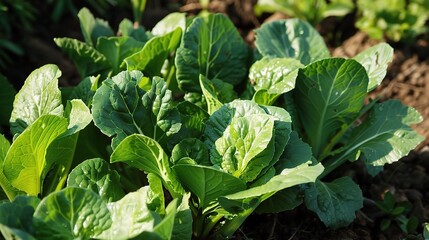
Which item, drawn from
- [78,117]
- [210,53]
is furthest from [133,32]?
[78,117]

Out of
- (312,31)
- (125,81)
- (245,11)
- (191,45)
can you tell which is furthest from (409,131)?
(245,11)

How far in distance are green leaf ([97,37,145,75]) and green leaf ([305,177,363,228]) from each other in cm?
111

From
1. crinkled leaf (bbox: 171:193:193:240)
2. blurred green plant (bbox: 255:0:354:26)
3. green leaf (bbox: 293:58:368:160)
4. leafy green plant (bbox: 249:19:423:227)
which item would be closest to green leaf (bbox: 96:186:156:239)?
crinkled leaf (bbox: 171:193:193:240)

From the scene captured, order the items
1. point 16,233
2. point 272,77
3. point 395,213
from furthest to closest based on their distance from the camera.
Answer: point 395,213 < point 272,77 < point 16,233

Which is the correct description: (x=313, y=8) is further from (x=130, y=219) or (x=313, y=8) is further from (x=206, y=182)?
(x=130, y=219)

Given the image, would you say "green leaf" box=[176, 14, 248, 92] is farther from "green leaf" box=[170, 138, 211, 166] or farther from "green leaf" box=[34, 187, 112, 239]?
"green leaf" box=[34, 187, 112, 239]

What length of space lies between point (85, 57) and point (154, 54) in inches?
14.4

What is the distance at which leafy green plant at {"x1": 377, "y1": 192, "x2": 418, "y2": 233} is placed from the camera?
3.04 metres

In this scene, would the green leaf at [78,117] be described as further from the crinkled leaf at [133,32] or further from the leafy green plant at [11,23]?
the leafy green plant at [11,23]

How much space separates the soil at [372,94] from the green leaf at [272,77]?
1.92 feet

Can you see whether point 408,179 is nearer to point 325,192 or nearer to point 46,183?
point 325,192

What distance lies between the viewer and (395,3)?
14.0 feet

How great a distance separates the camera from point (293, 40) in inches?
133

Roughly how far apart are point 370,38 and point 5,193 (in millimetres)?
2650
